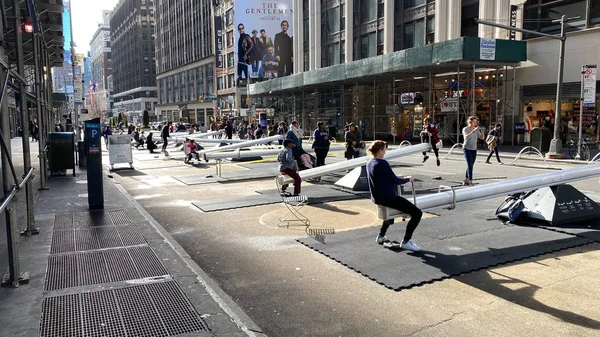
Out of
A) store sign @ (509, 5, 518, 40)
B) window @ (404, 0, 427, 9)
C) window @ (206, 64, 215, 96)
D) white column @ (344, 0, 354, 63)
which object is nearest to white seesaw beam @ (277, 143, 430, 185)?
store sign @ (509, 5, 518, 40)

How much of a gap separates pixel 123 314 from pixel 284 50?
231 feet

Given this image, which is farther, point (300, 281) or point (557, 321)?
point (300, 281)

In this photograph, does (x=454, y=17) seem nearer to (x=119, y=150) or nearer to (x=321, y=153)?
(x=321, y=153)

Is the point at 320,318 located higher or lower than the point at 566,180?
lower

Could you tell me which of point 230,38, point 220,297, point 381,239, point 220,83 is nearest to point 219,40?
point 230,38

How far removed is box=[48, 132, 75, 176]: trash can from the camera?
52.5ft

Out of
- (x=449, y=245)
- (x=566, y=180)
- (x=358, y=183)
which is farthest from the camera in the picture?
(x=358, y=183)

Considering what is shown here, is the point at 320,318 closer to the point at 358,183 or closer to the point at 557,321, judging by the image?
the point at 557,321

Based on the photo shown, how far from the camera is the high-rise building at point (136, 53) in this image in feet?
459

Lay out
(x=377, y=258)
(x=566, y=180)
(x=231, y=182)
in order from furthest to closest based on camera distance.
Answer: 1. (x=231, y=182)
2. (x=566, y=180)
3. (x=377, y=258)

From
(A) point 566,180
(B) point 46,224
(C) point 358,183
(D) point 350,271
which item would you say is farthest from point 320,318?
(C) point 358,183

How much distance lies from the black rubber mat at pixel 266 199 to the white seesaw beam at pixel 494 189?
4070mm

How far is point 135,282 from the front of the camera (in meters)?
5.75

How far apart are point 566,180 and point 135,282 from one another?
23.8ft
